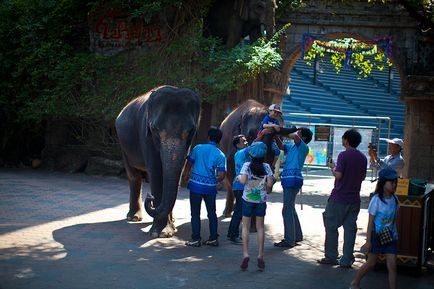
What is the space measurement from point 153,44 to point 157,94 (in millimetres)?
8112

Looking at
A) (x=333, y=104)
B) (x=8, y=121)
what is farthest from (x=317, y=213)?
(x=333, y=104)

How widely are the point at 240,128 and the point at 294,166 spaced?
7.27 feet

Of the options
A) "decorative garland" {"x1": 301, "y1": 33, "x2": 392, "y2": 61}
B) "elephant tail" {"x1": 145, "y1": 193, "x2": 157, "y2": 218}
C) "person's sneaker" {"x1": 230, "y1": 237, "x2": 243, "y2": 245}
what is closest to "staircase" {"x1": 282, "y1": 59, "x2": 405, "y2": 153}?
"decorative garland" {"x1": 301, "y1": 33, "x2": 392, "y2": 61}

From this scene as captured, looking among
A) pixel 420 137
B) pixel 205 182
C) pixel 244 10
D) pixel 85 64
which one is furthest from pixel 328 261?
pixel 420 137

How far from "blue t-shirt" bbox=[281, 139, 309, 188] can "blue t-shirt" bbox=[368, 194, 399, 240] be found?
2213 millimetres

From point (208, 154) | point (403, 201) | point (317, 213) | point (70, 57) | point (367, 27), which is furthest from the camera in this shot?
point (367, 27)

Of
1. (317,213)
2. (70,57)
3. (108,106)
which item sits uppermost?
(70,57)

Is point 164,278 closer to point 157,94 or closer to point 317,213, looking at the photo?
point 157,94

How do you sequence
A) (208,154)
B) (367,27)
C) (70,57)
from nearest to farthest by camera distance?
1. (208,154)
2. (70,57)
3. (367,27)

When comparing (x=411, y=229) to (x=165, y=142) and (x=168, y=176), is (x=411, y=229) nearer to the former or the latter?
(x=168, y=176)

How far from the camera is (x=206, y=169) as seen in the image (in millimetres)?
9133

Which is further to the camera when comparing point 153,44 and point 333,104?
point 333,104

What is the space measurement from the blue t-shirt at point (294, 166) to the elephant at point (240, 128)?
0.70 m

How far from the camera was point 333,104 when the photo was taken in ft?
111
